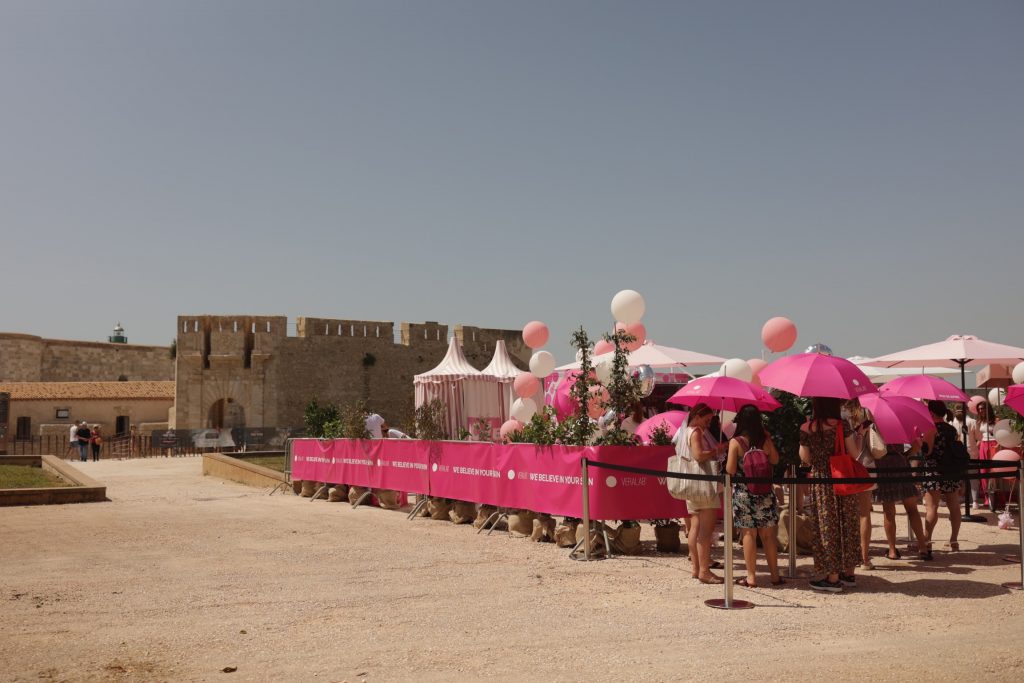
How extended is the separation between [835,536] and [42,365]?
54180 millimetres

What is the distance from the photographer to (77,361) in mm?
52219

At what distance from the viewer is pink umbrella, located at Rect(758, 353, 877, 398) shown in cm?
641

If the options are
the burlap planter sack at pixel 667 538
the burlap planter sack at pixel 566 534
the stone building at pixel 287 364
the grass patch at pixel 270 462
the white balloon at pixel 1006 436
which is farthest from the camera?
the stone building at pixel 287 364

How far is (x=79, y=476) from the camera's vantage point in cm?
1677

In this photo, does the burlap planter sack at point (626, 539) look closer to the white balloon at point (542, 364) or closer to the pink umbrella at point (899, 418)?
the pink umbrella at point (899, 418)

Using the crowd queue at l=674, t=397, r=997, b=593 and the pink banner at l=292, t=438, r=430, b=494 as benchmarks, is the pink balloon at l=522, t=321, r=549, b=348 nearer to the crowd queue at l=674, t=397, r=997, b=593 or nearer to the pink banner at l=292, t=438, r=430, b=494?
the pink banner at l=292, t=438, r=430, b=494

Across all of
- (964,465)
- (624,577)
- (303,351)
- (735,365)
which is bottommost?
(624,577)

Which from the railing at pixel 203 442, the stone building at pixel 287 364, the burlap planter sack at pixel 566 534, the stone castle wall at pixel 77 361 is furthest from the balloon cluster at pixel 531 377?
the stone castle wall at pixel 77 361

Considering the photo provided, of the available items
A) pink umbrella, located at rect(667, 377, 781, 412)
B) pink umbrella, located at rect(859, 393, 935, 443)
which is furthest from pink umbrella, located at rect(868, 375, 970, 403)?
pink umbrella, located at rect(667, 377, 781, 412)

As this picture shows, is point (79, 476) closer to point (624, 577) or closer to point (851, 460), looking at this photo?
point (624, 577)

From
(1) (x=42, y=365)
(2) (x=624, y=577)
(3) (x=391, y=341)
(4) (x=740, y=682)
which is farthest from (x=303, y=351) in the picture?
(4) (x=740, y=682)

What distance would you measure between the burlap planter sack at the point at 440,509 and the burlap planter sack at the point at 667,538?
11.7 feet

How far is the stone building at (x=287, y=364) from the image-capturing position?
35.2 metres

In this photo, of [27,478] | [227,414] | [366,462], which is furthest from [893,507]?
[227,414]
